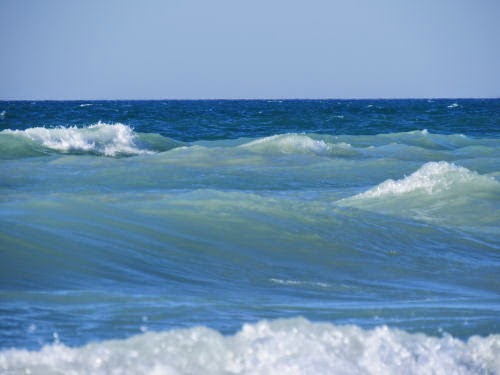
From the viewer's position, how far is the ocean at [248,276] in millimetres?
4473

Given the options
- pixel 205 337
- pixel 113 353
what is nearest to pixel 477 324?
pixel 205 337

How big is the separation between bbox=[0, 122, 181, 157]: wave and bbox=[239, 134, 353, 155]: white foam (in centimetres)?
338

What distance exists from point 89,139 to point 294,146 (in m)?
6.30

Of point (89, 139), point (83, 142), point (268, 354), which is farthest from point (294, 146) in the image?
point (268, 354)

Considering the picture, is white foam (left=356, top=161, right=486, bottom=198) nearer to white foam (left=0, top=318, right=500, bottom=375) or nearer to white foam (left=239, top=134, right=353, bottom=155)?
white foam (left=0, top=318, right=500, bottom=375)

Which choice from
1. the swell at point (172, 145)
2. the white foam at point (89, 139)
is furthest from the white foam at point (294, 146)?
the white foam at point (89, 139)

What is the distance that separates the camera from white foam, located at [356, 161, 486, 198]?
13.1 m

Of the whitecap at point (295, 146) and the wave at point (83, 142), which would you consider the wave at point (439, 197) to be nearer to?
the whitecap at point (295, 146)

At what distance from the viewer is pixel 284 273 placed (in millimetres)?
7766

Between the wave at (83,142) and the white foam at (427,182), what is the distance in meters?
11.1

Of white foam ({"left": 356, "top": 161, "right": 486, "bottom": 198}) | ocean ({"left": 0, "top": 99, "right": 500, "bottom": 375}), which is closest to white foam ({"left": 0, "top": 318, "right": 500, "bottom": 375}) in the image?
ocean ({"left": 0, "top": 99, "right": 500, "bottom": 375})

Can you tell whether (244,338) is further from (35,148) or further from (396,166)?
(35,148)

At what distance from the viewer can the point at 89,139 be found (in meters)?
26.8

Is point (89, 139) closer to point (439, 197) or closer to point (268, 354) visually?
point (439, 197)
